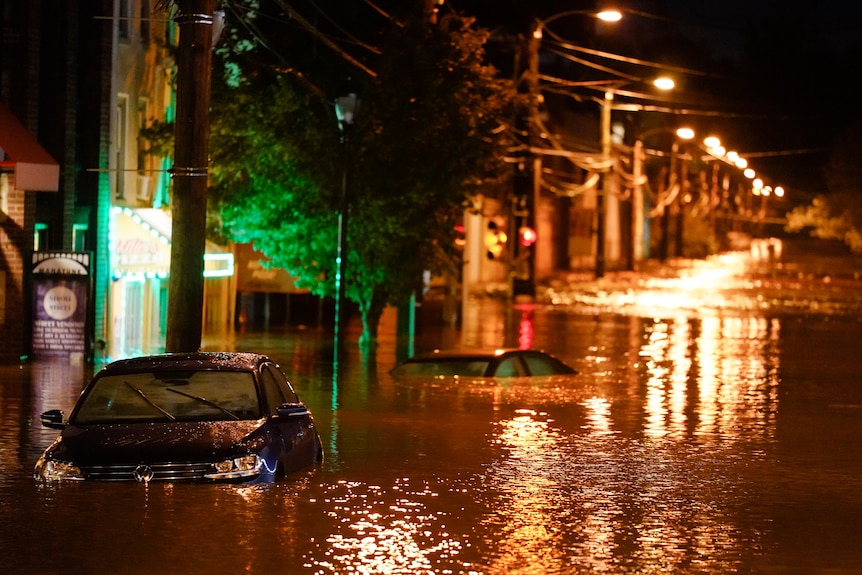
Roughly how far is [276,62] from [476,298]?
971 inches

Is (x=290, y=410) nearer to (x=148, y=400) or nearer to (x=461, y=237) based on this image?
(x=148, y=400)

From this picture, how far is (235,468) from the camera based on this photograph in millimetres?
11336

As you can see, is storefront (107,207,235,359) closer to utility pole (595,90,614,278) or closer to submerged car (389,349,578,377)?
submerged car (389,349,578,377)

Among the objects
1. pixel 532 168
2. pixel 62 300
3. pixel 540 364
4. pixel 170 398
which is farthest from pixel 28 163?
pixel 532 168

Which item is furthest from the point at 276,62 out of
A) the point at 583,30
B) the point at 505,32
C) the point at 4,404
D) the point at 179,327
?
the point at 583,30

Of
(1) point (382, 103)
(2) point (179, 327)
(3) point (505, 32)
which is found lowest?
(2) point (179, 327)

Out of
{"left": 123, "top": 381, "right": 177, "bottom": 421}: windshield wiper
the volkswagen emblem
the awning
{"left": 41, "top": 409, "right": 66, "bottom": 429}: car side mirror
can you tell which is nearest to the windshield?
{"left": 123, "top": 381, "right": 177, "bottom": 421}: windshield wiper

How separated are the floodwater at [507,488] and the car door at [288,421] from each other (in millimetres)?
247

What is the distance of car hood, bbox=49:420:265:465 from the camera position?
37.0ft

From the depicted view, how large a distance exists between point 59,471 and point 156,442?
779 millimetres

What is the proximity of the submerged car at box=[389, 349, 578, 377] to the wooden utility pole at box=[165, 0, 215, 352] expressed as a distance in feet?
26.8

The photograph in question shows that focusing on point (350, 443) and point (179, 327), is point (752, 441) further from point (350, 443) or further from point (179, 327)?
point (179, 327)

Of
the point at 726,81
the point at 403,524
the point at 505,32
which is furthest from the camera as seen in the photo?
the point at 726,81

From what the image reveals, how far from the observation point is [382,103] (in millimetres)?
30000
